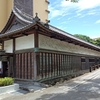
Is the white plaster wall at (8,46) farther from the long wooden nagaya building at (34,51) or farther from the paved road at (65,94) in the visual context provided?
the paved road at (65,94)

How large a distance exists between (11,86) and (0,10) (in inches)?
706

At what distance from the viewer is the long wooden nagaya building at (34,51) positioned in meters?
10.2

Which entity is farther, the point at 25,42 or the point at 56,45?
the point at 56,45

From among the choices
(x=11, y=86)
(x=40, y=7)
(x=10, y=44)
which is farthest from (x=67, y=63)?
(x=40, y=7)

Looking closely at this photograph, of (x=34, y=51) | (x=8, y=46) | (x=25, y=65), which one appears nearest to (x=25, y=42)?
(x=34, y=51)

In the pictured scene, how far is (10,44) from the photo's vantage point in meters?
12.6

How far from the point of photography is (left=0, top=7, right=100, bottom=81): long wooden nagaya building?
33.4 ft

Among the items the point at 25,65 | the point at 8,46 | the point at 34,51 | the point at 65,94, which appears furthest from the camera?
the point at 8,46

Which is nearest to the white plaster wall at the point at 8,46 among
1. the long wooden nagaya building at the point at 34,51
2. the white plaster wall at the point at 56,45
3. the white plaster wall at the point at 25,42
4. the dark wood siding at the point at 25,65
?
the long wooden nagaya building at the point at 34,51

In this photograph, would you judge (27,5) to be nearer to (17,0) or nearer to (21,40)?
(17,0)

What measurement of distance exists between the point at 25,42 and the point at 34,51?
55.2 inches

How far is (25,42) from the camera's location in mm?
11148

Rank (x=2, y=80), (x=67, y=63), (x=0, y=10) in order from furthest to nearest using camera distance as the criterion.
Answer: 1. (x=0, y=10)
2. (x=67, y=63)
3. (x=2, y=80)

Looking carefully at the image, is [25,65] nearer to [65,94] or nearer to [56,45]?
[56,45]
